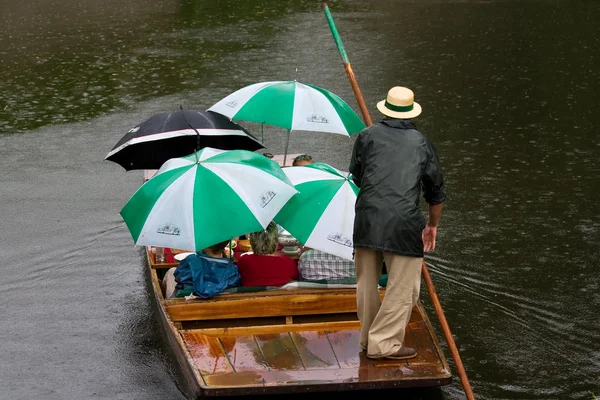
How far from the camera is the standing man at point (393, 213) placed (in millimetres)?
6043

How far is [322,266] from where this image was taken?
287 inches

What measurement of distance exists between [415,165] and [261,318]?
1853mm

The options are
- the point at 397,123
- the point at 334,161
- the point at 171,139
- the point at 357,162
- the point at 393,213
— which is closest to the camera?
the point at 393,213

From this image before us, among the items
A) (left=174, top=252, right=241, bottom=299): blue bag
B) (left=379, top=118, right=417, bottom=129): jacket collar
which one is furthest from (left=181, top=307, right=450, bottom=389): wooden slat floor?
(left=379, top=118, right=417, bottom=129): jacket collar

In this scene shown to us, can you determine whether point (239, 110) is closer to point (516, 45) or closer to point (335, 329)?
point (335, 329)

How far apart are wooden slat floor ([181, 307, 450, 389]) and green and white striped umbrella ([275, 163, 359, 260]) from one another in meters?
0.67

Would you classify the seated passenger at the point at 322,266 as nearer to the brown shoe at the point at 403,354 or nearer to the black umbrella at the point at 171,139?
the brown shoe at the point at 403,354

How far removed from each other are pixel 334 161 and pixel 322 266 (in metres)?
5.23

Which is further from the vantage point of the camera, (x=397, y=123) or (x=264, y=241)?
(x=264, y=241)

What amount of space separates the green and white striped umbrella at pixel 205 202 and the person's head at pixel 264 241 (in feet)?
1.92

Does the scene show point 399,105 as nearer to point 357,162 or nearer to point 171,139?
point 357,162

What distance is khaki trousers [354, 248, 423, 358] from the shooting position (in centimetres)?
618

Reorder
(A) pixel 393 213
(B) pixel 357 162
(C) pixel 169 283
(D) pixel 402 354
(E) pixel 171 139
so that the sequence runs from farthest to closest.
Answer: (E) pixel 171 139, (C) pixel 169 283, (D) pixel 402 354, (B) pixel 357 162, (A) pixel 393 213

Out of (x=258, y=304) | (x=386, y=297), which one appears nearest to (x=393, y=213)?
(x=386, y=297)
